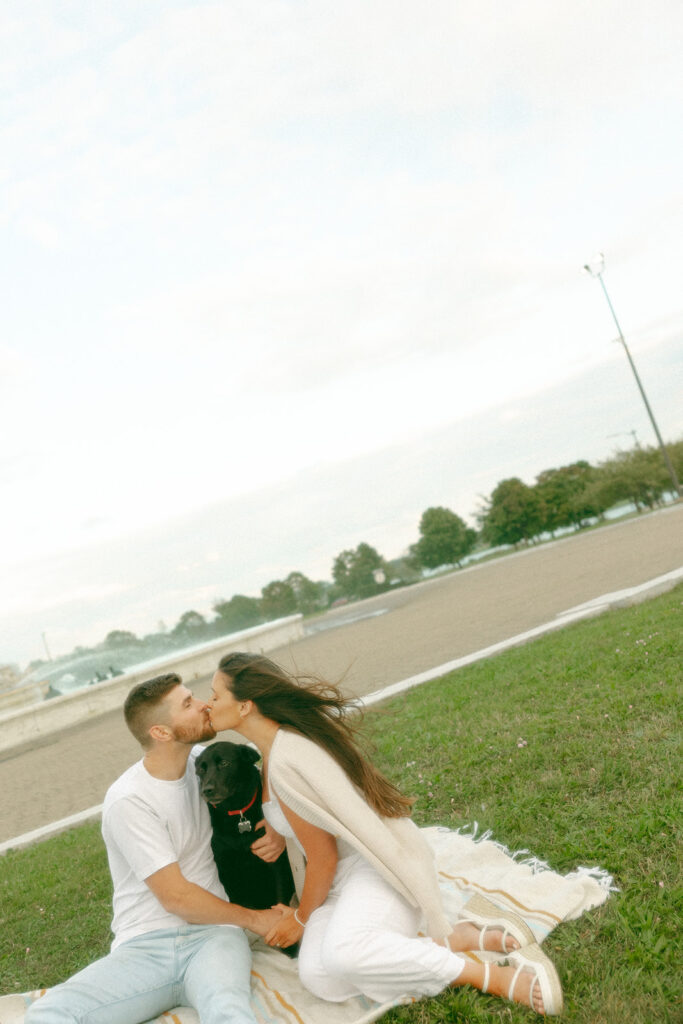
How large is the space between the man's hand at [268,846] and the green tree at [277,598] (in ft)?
161

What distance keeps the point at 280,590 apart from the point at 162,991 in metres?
51.5

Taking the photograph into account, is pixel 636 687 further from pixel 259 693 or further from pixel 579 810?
pixel 259 693

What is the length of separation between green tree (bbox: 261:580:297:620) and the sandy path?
106 ft

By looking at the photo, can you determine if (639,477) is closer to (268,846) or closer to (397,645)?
(397,645)

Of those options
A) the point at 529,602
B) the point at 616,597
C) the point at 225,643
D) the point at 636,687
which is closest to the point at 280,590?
the point at 225,643

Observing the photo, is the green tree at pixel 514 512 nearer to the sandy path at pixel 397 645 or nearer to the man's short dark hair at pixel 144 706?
the sandy path at pixel 397 645

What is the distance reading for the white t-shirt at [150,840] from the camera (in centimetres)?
345

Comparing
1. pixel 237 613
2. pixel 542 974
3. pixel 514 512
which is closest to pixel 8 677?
pixel 237 613

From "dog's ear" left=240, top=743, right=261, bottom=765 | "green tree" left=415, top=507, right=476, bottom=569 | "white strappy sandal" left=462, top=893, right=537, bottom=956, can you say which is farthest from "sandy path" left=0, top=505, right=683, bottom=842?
"green tree" left=415, top=507, right=476, bottom=569

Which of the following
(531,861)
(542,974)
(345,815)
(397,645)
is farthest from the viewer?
(397,645)

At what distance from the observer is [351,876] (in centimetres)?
337

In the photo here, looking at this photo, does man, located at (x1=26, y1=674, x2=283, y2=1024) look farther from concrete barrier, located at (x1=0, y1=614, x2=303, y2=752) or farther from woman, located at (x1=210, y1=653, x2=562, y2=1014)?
concrete barrier, located at (x1=0, y1=614, x2=303, y2=752)

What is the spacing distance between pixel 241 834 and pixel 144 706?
728 millimetres

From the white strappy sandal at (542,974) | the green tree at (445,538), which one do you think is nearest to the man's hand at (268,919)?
the white strappy sandal at (542,974)
